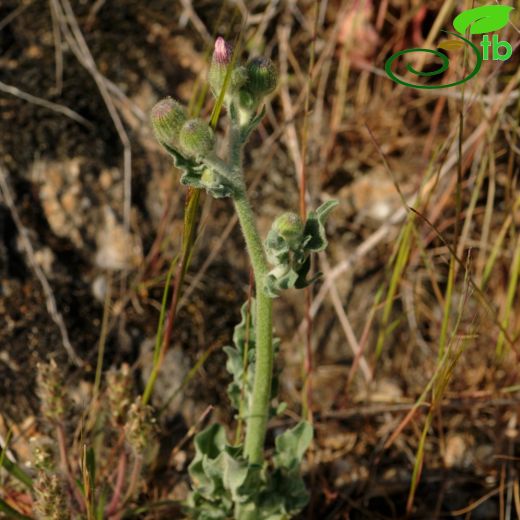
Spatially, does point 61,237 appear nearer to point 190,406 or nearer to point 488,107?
point 190,406

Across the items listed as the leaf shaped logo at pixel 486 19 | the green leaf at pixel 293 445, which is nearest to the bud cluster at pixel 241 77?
the leaf shaped logo at pixel 486 19

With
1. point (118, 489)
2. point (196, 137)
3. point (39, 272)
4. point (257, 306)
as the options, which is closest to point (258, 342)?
point (257, 306)

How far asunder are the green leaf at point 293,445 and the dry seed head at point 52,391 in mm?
635

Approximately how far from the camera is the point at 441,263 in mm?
3383

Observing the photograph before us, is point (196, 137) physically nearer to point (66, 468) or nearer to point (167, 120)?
point (167, 120)

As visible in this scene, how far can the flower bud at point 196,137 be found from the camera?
1.86 m

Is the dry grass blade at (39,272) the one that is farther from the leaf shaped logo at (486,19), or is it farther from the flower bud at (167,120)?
the leaf shaped logo at (486,19)

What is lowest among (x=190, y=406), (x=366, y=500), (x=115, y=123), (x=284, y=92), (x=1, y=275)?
(x=366, y=500)

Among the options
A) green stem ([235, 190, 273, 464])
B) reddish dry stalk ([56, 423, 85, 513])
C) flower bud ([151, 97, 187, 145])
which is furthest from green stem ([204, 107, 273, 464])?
reddish dry stalk ([56, 423, 85, 513])

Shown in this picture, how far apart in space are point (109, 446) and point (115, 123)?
1.22 m

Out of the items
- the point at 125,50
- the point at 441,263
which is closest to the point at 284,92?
the point at 125,50

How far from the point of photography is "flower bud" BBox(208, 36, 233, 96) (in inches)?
78.1

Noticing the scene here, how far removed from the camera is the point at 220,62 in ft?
6.57

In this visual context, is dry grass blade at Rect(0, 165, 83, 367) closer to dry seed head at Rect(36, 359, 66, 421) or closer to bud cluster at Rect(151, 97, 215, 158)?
dry seed head at Rect(36, 359, 66, 421)
